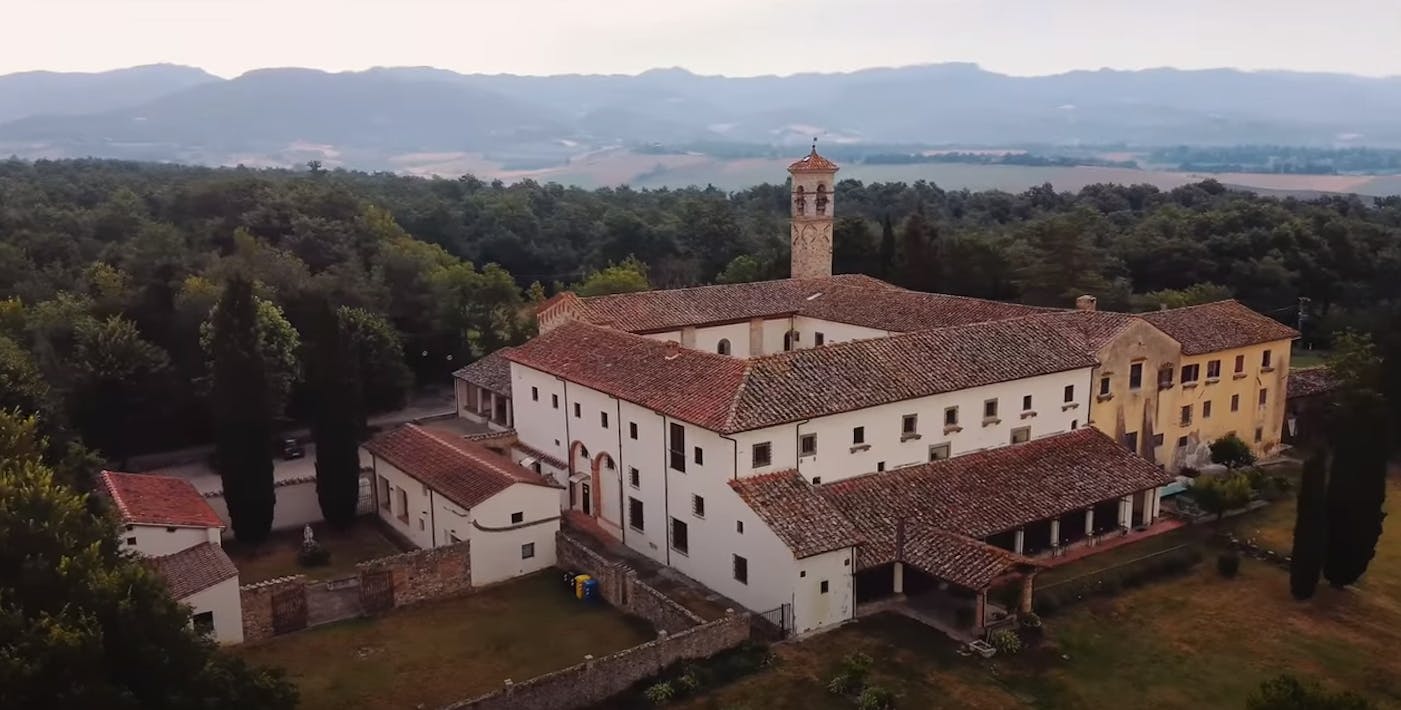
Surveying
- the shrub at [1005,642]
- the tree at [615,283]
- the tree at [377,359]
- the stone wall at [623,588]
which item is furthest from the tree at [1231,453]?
the tree at [377,359]

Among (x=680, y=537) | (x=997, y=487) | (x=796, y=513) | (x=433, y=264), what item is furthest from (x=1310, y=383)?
(x=433, y=264)

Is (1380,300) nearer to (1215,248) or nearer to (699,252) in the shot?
(1215,248)

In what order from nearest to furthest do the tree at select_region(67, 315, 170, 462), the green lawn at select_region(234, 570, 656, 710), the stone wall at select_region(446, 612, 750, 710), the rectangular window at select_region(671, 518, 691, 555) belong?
the stone wall at select_region(446, 612, 750, 710)
the green lawn at select_region(234, 570, 656, 710)
the rectangular window at select_region(671, 518, 691, 555)
the tree at select_region(67, 315, 170, 462)

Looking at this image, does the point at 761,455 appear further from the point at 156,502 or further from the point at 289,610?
the point at 156,502

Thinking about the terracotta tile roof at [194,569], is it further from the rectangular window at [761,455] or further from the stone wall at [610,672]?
the rectangular window at [761,455]

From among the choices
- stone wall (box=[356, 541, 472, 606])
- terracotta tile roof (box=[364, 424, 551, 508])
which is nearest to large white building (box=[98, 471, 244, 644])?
stone wall (box=[356, 541, 472, 606])

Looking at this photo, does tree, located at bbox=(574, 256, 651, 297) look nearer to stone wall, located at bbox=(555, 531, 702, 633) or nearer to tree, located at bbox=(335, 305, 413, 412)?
tree, located at bbox=(335, 305, 413, 412)

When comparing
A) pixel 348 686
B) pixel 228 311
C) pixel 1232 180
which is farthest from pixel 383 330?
pixel 1232 180

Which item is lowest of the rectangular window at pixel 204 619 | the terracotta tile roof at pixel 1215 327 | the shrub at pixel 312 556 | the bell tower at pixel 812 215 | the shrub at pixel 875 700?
the shrub at pixel 312 556
